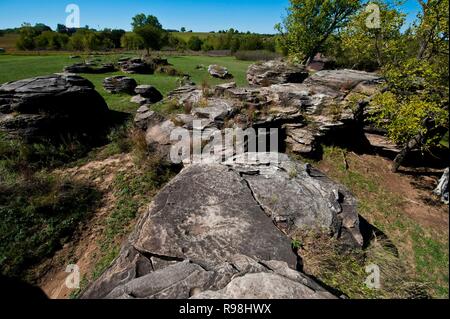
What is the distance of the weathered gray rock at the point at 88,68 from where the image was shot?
26.3 m

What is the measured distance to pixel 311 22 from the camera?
23656 mm

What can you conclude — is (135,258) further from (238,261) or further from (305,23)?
(305,23)

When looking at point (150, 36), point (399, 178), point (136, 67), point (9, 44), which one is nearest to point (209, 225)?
point (399, 178)

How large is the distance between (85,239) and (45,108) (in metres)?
7.66

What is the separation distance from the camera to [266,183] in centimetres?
594

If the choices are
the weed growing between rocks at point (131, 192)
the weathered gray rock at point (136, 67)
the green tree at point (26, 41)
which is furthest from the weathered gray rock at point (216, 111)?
the green tree at point (26, 41)

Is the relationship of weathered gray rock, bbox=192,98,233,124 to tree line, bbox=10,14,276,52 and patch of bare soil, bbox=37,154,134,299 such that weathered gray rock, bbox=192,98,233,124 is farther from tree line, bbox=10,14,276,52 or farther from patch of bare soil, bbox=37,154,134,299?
Answer: tree line, bbox=10,14,276,52

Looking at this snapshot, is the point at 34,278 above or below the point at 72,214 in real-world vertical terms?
below

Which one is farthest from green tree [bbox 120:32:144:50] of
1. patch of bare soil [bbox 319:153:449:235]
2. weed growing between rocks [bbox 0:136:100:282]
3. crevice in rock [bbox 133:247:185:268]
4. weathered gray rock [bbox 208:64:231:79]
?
crevice in rock [bbox 133:247:185:268]

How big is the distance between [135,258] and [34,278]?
3607mm

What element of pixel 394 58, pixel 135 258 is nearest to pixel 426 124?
pixel 394 58

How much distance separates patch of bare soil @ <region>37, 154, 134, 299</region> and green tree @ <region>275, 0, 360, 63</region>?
21.4 metres

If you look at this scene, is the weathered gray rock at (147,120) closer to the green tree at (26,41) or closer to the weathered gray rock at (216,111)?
the weathered gray rock at (216,111)

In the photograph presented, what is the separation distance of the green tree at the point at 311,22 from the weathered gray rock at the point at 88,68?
22.1 m
